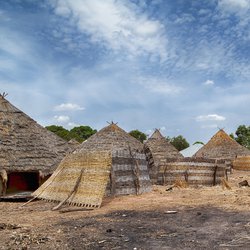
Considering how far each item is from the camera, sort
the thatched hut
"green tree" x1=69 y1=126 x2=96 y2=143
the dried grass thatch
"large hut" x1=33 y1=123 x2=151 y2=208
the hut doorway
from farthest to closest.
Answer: "green tree" x1=69 y1=126 x2=96 y2=143 → the thatched hut → the hut doorway → "large hut" x1=33 y1=123 x2=151 y2=208 → the dried grass thatch

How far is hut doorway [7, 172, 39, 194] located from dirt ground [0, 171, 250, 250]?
7.21 meters

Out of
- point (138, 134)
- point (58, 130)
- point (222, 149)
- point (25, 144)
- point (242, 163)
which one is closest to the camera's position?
point (25, 144)

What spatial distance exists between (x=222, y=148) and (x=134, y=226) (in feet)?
111

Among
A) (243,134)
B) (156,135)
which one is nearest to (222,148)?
(156,135)

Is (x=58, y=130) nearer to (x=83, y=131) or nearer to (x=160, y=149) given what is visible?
(x=83, y=131)

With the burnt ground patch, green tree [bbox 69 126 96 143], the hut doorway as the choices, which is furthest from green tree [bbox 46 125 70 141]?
the burnt ground patch

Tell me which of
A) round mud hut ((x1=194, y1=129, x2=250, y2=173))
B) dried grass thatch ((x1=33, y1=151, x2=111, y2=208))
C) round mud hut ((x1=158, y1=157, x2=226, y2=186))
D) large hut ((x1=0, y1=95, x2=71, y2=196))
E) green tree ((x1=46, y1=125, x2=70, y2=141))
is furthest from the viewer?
green tree ((x1=46, y1=125, x2=70, y2=141))

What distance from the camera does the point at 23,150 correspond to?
18.5m

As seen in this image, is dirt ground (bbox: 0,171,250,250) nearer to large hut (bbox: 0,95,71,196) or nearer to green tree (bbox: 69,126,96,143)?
large hut (bbox: 0,95,71,196)

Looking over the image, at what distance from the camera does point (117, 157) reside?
16.4m

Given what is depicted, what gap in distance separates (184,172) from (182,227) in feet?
44.3

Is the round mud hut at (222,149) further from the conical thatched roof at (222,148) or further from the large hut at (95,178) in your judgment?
the large hut at (95,178)

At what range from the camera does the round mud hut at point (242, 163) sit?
4016 centimetres

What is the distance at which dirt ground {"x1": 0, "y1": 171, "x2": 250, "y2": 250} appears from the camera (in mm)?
7434
